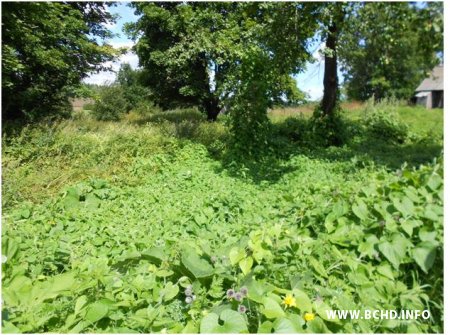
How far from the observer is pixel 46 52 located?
720cm

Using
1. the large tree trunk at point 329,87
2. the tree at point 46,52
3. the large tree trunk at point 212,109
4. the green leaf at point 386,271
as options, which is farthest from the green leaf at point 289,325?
the large tree trunk at point 212,109

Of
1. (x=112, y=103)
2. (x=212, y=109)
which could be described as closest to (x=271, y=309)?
(x=212, y=109)

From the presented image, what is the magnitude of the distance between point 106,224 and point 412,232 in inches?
116

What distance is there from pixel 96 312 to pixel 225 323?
0.70 m

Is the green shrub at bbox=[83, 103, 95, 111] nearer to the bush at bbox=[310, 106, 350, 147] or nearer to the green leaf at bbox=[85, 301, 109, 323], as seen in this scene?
the bush at bbox=[310, 106, 350, 147]

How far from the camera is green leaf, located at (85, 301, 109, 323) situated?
1.82 m

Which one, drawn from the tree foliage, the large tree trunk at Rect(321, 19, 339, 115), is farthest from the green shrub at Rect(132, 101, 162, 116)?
the large tree trunk at Rect(321, 19, 339, 115)

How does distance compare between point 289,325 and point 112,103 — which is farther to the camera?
point 112,103

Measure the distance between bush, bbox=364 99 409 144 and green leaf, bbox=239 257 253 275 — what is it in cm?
889

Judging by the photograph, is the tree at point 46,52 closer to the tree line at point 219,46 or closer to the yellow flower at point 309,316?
the tree line at point 219,46

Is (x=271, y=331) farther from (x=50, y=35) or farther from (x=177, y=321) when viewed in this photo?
(x=50, y=35)

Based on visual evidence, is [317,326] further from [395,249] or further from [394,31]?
[394,31]

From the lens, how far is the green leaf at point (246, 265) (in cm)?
200

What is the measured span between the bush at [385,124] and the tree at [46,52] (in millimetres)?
8294
